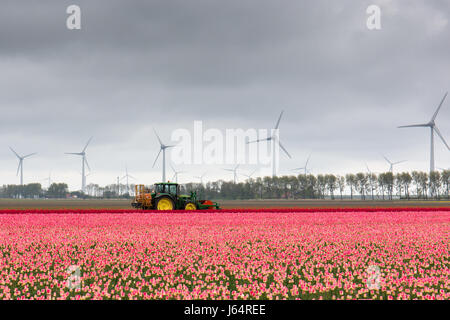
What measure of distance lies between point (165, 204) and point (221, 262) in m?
22.5

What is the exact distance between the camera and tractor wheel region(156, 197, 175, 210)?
113ft

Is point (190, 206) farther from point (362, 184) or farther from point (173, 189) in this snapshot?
point (362, 184)

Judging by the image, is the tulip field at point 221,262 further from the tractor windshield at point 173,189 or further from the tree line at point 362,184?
the tree line at point 362,184

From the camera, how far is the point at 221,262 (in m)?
12.6

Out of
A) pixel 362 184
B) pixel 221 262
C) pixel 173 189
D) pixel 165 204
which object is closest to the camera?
pixel 221 262

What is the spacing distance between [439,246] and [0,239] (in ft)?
56.0

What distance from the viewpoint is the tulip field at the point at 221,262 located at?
376 inches

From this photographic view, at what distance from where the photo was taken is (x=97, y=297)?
349 inches

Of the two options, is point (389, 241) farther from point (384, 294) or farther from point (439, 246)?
point (384, 294)

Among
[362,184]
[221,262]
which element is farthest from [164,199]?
[362,184]

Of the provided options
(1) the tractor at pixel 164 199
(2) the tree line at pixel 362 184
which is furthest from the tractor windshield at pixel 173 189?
(2) the tree line at pixel 362 184

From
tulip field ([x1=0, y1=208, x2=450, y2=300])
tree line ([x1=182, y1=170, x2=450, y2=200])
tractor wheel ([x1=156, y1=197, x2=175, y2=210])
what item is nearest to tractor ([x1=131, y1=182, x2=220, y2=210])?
tractor wheel ([x1=156, y1=197, x2=175, y2=210])
